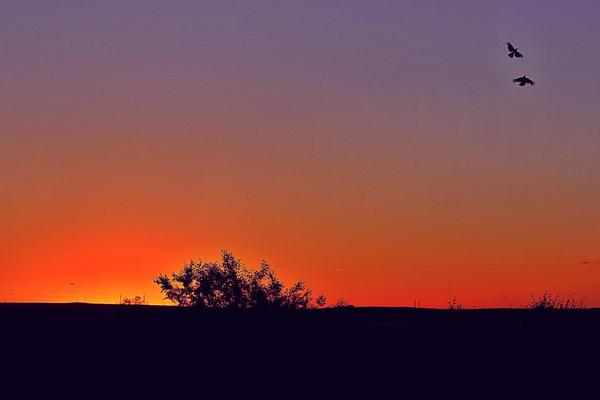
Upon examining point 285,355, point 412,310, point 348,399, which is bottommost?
point 348,399

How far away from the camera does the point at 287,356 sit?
23344 mm

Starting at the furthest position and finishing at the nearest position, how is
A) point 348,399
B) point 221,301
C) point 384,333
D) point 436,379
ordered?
1. point 221,301
2. point 384,333
3. point 436,379
4. point 348,399

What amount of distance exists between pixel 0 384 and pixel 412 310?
21163 millimetres

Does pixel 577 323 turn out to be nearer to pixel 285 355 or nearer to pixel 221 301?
pixel 285 355

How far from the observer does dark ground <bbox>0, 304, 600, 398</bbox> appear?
21.7 metres

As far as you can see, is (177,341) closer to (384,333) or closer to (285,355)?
(285,355)

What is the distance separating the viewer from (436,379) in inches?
882

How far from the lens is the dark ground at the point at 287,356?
2167 centimetres

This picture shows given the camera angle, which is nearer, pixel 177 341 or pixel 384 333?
pixel 177 341

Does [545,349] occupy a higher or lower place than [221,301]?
lower

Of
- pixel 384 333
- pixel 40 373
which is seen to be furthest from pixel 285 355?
pixel 40 373

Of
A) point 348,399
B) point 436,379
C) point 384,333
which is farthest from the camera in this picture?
point 384,333

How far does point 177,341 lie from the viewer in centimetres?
2405

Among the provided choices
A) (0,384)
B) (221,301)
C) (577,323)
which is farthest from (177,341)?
(221,301)
